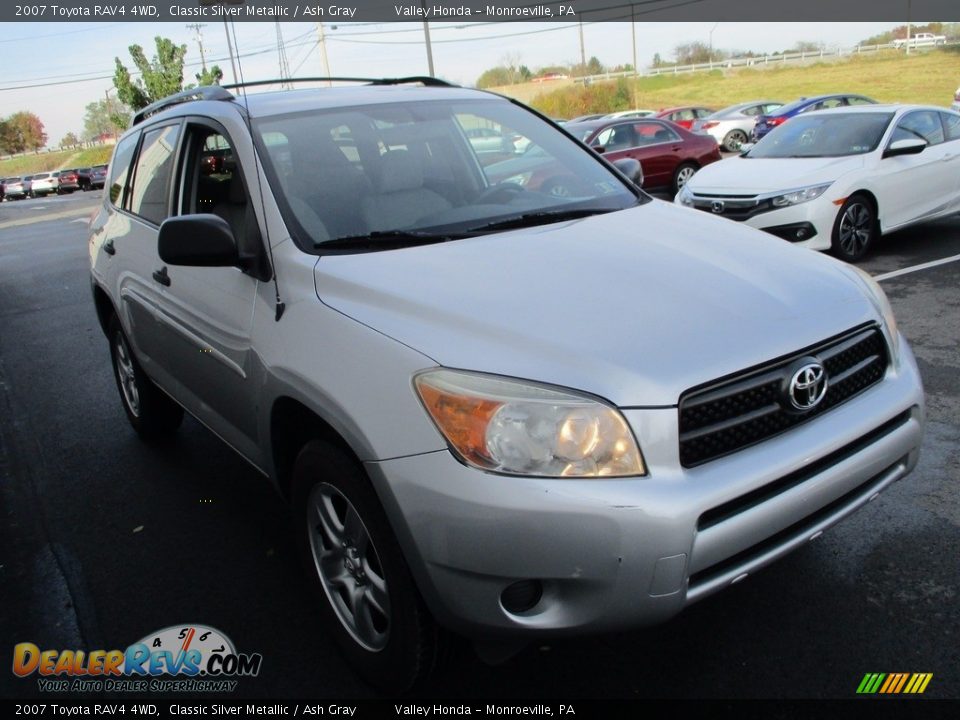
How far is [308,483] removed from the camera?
2529 millimetres

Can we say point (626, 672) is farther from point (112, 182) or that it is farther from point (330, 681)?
point (112, 182)

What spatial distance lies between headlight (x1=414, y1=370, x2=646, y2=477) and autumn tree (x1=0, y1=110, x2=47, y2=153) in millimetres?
117253

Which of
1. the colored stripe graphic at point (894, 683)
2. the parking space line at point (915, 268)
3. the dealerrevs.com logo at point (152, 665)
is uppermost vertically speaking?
the dealerrevs.com logo at point (152, 665)

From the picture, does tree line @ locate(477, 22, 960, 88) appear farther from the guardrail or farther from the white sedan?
the white sedan

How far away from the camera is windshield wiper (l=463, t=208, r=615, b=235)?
2955 millimetres

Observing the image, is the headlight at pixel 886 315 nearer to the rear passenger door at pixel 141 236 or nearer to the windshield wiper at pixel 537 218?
the windshield wiper at pixel 537 218

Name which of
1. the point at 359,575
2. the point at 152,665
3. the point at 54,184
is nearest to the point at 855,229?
the point at 359,575

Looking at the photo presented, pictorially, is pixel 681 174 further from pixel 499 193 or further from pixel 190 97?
pixel 499 193

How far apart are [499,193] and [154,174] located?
1851 mm

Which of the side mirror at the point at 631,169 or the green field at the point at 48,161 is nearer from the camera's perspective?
the side mirror at the point at 631,169

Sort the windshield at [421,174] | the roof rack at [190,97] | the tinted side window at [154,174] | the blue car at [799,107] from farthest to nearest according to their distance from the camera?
the blue car at [799,107] < the tinted side window at [154,174] < the roof rack at [190,97] < the windshield at [421,174]

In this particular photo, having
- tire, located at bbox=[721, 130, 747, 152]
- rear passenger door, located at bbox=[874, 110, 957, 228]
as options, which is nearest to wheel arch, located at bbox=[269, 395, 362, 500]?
rear passenger door, located at bbox=[874, 110, 957, 228]

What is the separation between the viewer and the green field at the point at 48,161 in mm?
84125

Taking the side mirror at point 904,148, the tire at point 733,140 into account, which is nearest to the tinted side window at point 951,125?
the side mirror at point 904,148
